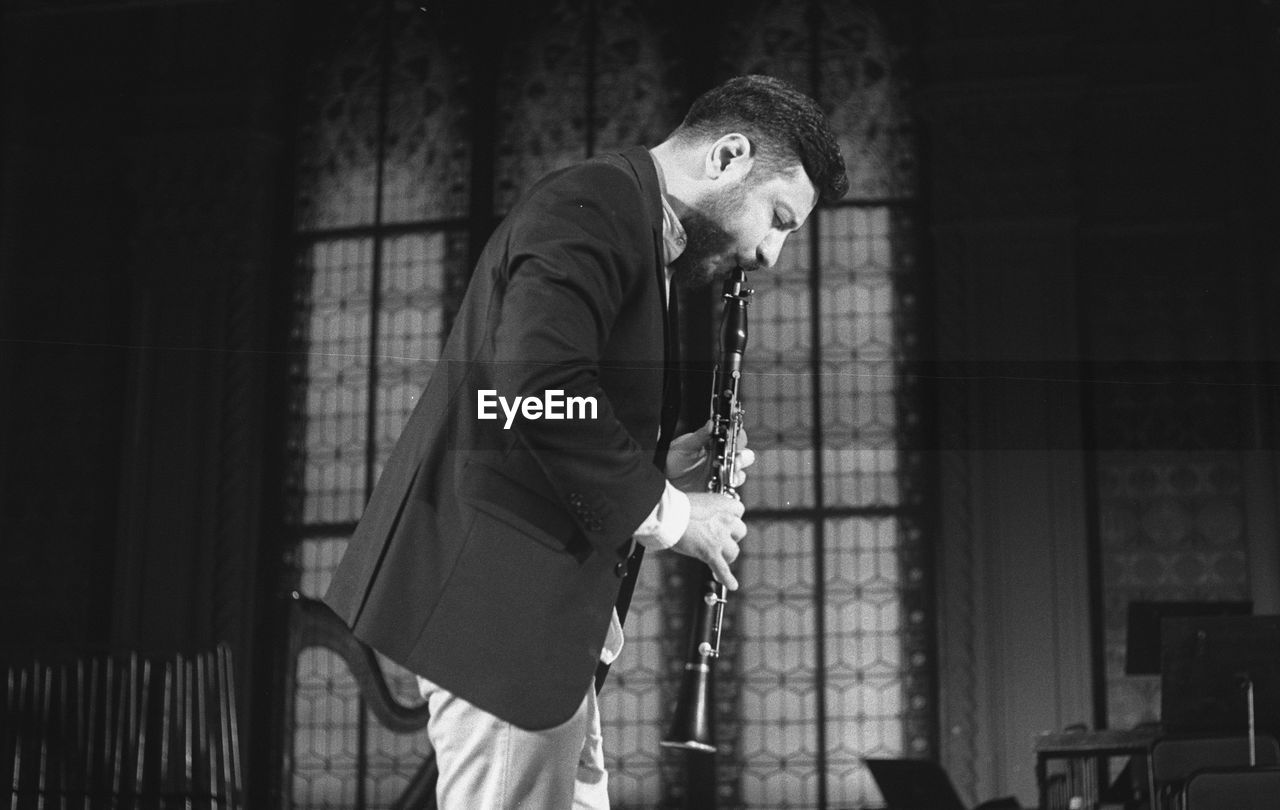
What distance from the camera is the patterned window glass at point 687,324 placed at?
246cm

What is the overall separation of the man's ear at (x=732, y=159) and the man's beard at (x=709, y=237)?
0.06 ft

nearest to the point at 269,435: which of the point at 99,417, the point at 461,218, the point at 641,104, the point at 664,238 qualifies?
the point at 99,417

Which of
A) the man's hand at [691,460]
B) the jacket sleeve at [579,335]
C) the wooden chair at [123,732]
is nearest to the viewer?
the jacket sleeve at [579,335]

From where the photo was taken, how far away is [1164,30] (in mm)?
2287

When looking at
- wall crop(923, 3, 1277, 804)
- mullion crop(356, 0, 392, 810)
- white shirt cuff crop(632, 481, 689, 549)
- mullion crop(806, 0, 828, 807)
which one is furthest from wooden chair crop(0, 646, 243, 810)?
white shirt cuff crop(632, 481, 689, 549)

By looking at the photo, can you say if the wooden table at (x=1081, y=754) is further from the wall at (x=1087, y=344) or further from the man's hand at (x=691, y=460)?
the man's hand at (x=691, y=460)

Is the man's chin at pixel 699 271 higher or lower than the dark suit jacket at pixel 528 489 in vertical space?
higher

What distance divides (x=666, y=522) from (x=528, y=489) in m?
0.14

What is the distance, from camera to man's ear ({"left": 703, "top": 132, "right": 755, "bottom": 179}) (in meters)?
1.59

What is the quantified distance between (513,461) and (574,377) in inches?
4.8

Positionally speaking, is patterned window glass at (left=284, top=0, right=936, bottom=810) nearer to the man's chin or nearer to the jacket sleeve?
the man's chin

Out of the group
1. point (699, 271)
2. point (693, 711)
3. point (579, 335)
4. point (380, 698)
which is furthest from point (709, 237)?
point (380, 698)

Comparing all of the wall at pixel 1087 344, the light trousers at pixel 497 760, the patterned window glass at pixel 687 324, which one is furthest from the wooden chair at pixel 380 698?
the wall at pixel 1087 344

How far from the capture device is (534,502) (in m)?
1.44
